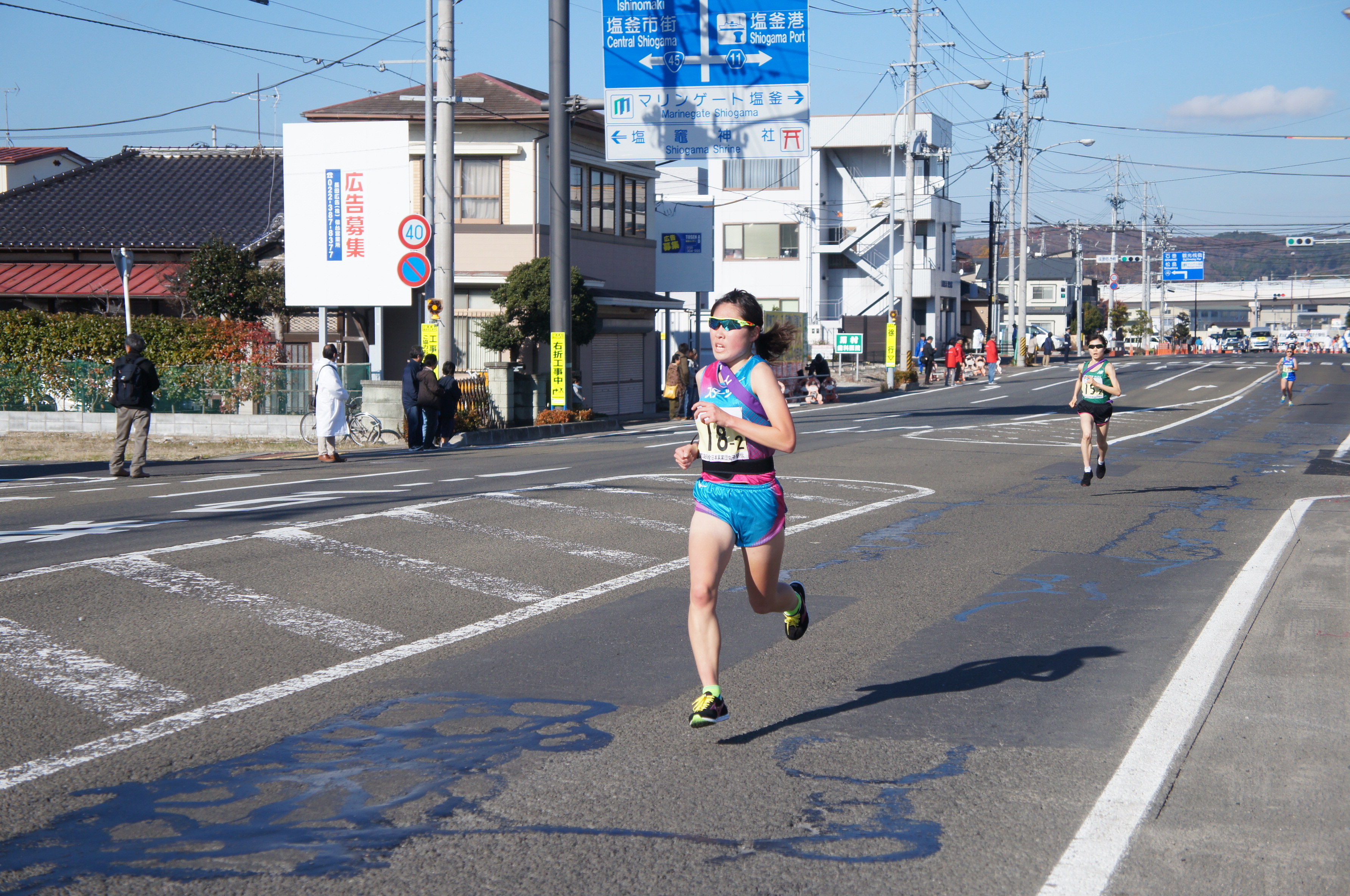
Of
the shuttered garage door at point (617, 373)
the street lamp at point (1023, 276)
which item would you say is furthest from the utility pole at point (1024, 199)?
the shuttered garage door at point (617, 373)

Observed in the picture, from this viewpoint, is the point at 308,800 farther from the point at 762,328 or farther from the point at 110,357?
the point at 110,357

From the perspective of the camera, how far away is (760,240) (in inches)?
2694

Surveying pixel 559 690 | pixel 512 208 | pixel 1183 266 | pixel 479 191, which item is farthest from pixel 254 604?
pixel 1183 266

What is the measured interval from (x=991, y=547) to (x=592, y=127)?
81.5 ft

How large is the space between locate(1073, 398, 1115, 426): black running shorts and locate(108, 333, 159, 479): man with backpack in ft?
38.6

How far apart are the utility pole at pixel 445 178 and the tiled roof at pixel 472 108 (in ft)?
21.9

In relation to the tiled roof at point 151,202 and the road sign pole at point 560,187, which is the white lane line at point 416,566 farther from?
the tiled roof at point 151,202

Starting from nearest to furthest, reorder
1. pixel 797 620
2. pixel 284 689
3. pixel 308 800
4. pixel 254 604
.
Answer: pixel 308 800 → pixel 797 620 → pixel 284 689 → pixel 254 604

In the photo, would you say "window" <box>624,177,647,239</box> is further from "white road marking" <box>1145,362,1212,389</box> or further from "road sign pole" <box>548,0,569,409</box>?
"white road marking" <box>1145,362,1212,389</box>

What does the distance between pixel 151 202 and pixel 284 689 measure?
37.0 m

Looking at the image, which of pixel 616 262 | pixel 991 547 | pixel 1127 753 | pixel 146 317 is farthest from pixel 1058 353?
pixel 1127 753

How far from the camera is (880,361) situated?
6912cm

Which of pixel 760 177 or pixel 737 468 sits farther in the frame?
pixel 760 177

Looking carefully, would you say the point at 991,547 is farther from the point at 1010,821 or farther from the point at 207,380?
the point at 207,380
